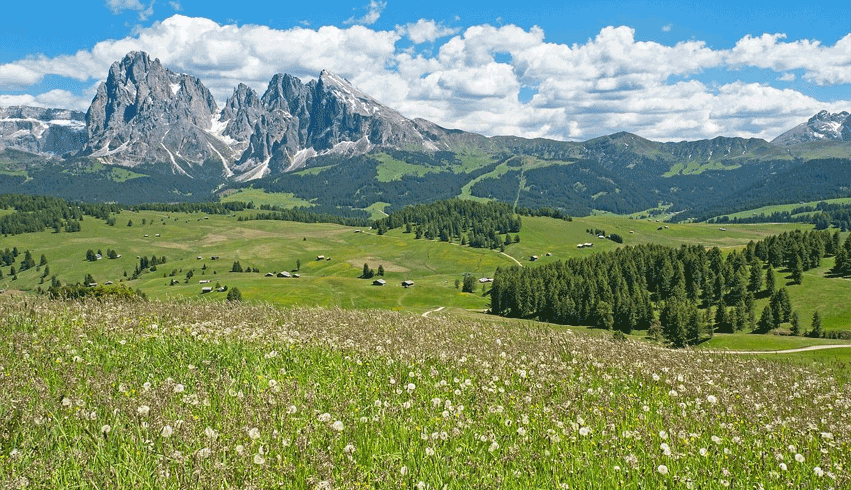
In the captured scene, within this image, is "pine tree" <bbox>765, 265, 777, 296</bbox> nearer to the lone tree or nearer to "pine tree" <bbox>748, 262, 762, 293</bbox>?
"pine tree" <bbox>748, 262, 762, 293</bbox>

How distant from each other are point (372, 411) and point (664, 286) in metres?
174

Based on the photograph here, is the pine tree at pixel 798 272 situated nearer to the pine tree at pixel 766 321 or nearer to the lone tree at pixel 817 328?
the pine tree at pixel 766 321

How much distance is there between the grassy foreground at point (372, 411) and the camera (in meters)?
6.61

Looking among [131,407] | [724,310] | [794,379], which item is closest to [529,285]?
[724,310]

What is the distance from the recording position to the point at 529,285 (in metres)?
163

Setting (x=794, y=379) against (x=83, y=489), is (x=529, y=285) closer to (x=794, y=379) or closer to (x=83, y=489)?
(x=794, y=379)

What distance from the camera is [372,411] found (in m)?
8.89

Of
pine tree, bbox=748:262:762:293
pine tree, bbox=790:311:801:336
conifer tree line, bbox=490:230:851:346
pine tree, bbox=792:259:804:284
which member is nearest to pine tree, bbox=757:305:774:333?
conifer tree line, bbox=490:230:851:346

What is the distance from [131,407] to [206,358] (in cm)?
426

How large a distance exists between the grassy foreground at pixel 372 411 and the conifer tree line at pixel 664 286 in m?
117

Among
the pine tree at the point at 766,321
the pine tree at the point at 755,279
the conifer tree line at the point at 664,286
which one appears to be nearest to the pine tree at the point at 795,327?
the pine tree at the point at 766,321

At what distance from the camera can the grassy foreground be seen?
661 cm

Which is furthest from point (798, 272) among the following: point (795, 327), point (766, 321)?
point (795, 327)

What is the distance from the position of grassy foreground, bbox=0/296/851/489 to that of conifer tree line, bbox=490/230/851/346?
117 m
